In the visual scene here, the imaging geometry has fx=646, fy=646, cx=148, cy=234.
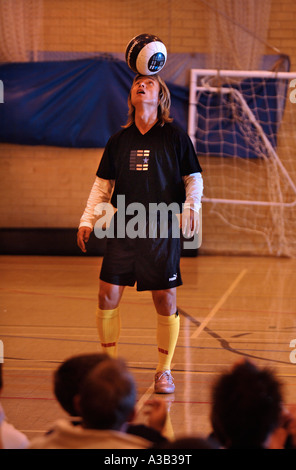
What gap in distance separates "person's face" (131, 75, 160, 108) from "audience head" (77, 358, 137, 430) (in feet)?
6.93

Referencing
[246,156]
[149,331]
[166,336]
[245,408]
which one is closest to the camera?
[245,408]

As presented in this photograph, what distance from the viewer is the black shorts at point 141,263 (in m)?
3.37

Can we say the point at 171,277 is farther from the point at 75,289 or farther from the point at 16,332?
the point at 75,289

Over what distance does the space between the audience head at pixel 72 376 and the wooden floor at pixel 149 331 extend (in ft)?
2.83

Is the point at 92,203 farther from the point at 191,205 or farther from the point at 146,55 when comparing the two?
the point at 146,55

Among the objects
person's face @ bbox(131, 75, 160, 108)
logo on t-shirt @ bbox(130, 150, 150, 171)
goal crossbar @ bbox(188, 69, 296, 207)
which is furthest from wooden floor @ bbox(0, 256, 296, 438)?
person's face @ bbox(131, 75, 160, 108)

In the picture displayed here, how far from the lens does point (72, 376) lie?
195 cm

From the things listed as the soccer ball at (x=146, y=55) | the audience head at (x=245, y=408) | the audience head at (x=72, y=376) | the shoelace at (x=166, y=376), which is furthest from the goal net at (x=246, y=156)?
the audience head at (x=245, y=408)

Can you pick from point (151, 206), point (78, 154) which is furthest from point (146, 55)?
point (78, 154)

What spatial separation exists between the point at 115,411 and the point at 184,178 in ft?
6.72

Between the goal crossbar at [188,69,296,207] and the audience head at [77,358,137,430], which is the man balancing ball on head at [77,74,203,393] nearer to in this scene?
the audience head at [77,358,137,430]

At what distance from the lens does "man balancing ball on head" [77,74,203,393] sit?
3.37m

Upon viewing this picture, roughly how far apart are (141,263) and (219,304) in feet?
8.79

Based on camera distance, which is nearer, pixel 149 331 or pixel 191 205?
pixel 191 205
